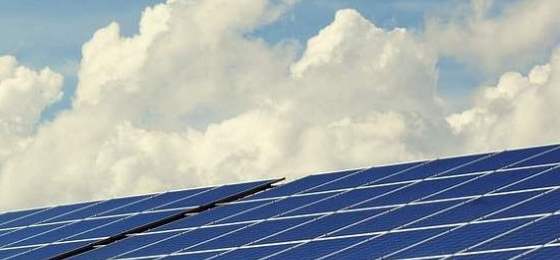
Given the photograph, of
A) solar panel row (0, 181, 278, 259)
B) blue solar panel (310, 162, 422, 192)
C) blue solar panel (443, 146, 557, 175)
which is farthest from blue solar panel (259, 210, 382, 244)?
solar panel row (0, 181, 278, 259)

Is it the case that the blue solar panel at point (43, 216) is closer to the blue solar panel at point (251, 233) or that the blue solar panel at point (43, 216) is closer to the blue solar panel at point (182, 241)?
the blue solar panel at point (182, 241)

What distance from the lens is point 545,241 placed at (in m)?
33.8

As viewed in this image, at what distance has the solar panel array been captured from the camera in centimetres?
3650

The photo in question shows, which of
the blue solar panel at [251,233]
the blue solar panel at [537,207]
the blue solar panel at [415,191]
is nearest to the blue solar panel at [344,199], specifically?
the blue solar panel at [415,191]

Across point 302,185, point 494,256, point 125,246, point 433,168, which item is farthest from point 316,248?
point 302,185

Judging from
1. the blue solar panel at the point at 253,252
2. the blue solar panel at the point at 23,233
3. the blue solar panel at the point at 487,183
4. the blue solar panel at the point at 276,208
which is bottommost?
the blue solar panel at the point at 253,252

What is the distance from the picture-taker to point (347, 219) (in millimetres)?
42375

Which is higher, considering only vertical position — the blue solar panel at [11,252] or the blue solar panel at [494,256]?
the blue solar panel at [11,252]

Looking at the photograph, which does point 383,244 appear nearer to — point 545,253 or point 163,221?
point 545,253

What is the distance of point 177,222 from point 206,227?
294cm

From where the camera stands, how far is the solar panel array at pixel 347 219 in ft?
120

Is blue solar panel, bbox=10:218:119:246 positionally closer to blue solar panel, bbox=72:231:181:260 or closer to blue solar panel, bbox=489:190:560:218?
blue solar panel, bbox=72:231:181:260

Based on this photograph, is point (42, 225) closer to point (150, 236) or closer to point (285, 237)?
point (150, 236)

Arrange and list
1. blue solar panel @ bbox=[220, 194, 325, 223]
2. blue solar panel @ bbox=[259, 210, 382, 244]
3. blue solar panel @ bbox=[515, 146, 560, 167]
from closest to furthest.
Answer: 1. blue solar panel @ bbox=[259, 210, 382, 244]
2. blue solar panel @ bbox=[515, 146, 560, 167]
3. blue solar panel @ bbox=[220, 194, 325, 223]
